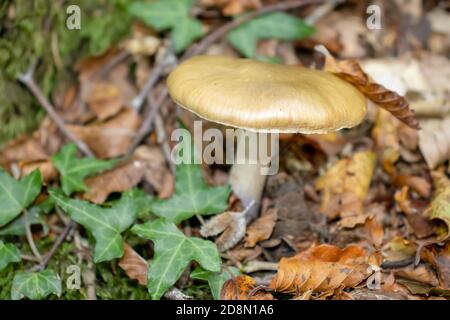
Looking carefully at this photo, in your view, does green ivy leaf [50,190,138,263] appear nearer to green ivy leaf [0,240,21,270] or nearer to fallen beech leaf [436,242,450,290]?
green ivy leaf [0,240,21,270]

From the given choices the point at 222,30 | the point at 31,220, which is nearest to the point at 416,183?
the point at 222,30

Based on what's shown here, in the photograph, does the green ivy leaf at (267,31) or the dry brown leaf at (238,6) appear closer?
the green ivy leaf at (267,31)

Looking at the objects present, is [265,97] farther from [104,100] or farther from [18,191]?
[104,100]

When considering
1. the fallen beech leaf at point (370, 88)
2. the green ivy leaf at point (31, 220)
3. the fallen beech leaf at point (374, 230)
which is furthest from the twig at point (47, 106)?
the fallen beech leaf at point (374, 230)

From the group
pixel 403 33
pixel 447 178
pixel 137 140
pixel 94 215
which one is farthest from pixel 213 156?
pixel 403 33

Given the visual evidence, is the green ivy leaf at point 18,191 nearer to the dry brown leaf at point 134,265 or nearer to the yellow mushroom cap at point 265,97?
the dry brown leaf at point 134,265
